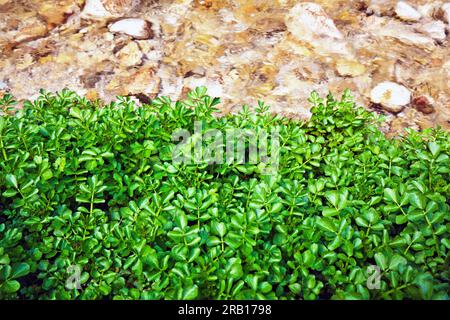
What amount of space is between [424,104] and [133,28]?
2.80 metres

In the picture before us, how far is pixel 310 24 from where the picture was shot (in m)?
4.09

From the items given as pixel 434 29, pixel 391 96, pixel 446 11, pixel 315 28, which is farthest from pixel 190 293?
pixel 446 11

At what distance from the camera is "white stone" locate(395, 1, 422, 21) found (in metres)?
4.22

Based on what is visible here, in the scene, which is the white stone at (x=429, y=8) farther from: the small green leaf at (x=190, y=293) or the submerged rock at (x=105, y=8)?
the small green leaf at (x=190, y=293)

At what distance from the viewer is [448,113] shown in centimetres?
343

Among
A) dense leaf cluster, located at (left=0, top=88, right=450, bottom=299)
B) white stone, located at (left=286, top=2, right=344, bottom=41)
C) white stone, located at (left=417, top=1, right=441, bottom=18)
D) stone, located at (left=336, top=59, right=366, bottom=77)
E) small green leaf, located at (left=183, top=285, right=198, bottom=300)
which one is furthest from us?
white stone, located at (left=417, top=1, right=441, bottom=18)

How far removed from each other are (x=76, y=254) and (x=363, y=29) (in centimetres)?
364

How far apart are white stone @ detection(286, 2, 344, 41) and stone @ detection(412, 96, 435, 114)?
1004 millimetres

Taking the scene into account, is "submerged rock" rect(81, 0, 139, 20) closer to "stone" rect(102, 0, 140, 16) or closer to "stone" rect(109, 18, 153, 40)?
"stone" rect(102, 0, 140, 16)

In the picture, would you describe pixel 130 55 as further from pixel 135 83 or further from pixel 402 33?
pixel 402 33

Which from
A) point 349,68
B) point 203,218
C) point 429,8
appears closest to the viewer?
point 203,218

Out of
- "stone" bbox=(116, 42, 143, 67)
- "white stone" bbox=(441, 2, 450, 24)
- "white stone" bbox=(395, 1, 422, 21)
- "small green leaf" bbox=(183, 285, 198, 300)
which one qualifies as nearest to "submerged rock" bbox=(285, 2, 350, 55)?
"white stone" bbox=(395, 1, 422, 21)

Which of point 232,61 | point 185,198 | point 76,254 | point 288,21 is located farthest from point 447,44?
point 76,254

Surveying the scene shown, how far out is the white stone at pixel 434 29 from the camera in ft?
13.3
